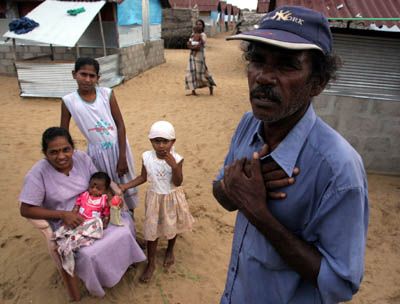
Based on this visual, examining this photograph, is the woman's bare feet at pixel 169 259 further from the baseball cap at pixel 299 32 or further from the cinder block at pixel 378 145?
the cinder block at pixel 378 145

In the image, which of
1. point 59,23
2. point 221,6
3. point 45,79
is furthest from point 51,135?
point 221,6

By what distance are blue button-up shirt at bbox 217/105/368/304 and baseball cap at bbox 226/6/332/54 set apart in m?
0.24

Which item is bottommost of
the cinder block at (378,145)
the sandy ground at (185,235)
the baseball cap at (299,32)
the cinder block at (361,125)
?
the sandy ground at (185,235)

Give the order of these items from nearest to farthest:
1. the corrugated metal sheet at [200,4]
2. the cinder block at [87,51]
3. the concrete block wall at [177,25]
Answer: the cinder block at [87,51], the concrete block wall at [177,25], the corrugated metal sheet at [200,4]

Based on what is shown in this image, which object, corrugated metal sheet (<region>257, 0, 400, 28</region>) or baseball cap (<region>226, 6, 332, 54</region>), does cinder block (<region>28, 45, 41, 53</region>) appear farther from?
baseball cap (<region>226, 6, 332, 54</region>)

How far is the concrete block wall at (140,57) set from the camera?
1002 cm

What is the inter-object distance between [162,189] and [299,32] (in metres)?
1.79

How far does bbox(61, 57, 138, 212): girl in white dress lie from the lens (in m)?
2.59

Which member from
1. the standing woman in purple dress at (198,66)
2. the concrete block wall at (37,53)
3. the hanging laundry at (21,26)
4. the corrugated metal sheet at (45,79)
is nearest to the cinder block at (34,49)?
the concrete block wall at (37,53)

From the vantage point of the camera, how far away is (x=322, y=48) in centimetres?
100

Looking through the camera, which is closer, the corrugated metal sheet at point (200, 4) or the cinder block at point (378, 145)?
the cinder block at point (378, 145)

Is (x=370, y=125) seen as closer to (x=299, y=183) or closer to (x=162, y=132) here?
(x=162, y=132)

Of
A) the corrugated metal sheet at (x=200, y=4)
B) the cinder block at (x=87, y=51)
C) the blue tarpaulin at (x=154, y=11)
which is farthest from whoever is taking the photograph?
the corrugated metal sheet at (x=200, y=4)

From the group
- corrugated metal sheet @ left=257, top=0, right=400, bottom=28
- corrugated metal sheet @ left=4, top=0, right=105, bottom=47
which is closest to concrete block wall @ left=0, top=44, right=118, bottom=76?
corrugated metal sheet @ left=4, top=0, right=105, bottom=47
